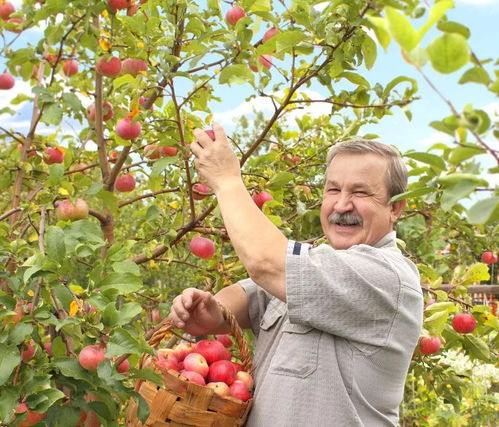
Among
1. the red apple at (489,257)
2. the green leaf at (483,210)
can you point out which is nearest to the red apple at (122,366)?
the green leaf at (483,210)

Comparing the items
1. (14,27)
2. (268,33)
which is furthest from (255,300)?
(14,27)

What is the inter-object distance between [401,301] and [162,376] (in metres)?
0.61

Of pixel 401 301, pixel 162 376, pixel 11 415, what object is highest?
pixel 401 301

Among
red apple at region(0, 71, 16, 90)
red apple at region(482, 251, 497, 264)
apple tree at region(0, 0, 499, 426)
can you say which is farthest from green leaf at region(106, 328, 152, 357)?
red apple at region(482, 251, 497, 264)

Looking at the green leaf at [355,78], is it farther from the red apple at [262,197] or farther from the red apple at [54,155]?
the red apple at [54,155]

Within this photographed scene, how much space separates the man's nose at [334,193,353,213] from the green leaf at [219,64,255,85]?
45cm

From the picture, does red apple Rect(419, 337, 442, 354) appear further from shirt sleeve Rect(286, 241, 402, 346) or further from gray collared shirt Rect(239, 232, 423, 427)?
shirt sleeve Rect(286, 241, 402, 346)

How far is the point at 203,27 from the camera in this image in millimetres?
2229

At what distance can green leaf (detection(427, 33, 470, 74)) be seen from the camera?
2.44 ft

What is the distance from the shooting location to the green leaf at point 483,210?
0.86m

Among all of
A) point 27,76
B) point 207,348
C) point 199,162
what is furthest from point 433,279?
point 27,76

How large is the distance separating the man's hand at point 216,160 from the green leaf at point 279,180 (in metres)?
0.70

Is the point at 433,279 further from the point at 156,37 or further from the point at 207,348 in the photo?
the point at 156,37

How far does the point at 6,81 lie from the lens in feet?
11.3
